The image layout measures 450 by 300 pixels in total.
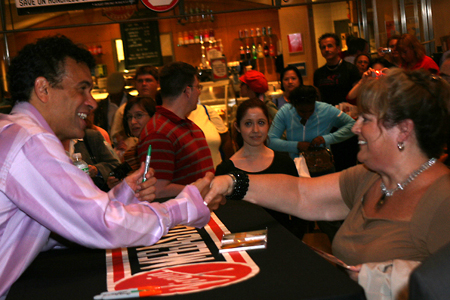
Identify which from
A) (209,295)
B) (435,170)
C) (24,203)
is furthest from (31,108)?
(435,170)

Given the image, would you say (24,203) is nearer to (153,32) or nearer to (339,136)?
(339,136)

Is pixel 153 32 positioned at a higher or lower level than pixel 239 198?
higher

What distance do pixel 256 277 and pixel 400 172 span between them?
831 mm

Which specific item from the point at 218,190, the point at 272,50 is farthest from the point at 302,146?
the point at 272,50

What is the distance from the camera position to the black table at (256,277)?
1115mm

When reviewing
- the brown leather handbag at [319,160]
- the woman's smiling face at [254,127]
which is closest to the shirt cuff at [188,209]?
the woman's smiling face at [254,127]

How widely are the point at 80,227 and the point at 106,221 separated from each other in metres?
0.09

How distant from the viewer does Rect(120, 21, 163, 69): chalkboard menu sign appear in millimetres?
9250

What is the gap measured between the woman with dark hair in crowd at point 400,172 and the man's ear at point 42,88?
1241 mm

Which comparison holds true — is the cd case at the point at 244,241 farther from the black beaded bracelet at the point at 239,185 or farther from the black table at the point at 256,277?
the black beaded bracelet at the point at 239,185

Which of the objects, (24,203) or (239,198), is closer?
(24,203)

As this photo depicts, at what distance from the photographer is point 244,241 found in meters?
1.56

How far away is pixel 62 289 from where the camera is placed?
1314 millimetres

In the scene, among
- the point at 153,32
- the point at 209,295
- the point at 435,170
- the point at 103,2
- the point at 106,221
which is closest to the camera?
the point at 209,295
